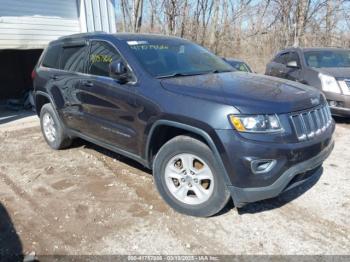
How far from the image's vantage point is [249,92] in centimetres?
338

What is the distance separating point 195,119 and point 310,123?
110 cm

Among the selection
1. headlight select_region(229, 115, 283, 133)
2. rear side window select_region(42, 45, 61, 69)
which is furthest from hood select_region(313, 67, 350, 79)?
rear side window select_region(42, 45, 61, 69)

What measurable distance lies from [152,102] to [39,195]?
1.81 metres

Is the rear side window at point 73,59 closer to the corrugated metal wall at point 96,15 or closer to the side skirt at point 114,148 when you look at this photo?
the side skirt at point 114,148

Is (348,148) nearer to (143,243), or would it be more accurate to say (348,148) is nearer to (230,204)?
(230,204)

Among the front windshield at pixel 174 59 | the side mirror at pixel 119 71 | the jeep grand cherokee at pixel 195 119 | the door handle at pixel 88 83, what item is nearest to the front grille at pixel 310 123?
the jeep grand cherokee at pixel 195 119

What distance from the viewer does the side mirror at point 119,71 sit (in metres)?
3.88

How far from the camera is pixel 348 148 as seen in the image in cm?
580

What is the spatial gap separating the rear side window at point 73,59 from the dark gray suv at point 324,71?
480 centimetres

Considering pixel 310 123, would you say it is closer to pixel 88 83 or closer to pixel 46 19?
pixel 88 83

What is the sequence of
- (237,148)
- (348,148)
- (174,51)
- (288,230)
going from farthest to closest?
→ (348,148) → (174,51) → (288,230) → (237,148)

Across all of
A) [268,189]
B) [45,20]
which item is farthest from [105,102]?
[45,20]

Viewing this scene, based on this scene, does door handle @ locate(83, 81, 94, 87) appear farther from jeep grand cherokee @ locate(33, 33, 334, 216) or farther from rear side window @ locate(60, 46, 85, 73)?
rear side window @ locate(60, 46, 85, 73)

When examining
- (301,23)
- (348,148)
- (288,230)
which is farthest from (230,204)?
(301,23)
